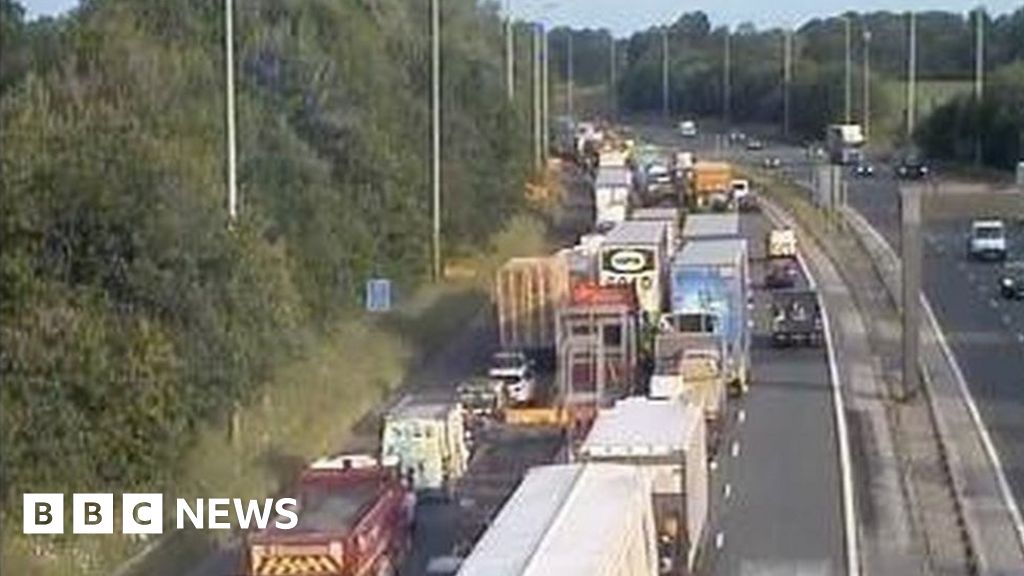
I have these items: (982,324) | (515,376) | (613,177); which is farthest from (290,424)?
(613,177)

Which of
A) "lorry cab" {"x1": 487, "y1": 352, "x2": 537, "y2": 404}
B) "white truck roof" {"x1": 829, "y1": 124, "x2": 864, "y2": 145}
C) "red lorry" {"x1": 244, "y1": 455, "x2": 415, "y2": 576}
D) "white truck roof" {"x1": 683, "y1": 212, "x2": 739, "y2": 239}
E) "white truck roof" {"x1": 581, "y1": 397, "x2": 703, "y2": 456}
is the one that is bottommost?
"lorry cab" {"x1": 487, "y1": 352, "x2": 537, "y2": 404}

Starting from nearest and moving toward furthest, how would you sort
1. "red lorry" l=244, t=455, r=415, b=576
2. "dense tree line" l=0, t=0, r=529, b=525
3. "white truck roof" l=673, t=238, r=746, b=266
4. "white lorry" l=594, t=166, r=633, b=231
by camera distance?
"red lorry" l=244, t=455, r=415, b=576
"dense tree line" l=0, t=0, r=529, b=525
"white truck roof" l=673, t=238, r=746, b=266
"white lorry" l=594, t=166, r=633, b=231

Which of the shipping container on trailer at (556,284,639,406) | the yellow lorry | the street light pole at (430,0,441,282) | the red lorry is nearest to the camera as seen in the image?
the red lorry

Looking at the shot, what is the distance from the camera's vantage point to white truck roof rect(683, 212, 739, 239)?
6262 centimetres

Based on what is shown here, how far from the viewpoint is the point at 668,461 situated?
30.2m

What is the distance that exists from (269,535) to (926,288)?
50.2 meters

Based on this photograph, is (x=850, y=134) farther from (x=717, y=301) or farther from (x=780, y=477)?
(x=780, y=477)

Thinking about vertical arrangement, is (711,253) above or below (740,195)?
above

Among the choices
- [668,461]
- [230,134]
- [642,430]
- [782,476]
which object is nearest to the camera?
[668,461]

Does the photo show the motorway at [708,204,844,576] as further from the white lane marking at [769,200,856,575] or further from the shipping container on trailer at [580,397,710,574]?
the shipping container on trailer at [580,397,710,574]

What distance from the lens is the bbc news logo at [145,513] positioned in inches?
1125

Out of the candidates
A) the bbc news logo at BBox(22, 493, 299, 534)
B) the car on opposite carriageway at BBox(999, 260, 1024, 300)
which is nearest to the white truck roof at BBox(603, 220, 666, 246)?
the car on opposite carriageway at BBox(999, 260, 1024, 300)

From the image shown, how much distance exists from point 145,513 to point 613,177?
62.1 metres

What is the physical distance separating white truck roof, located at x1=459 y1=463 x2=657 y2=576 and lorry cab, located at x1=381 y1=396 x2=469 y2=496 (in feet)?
28.4
